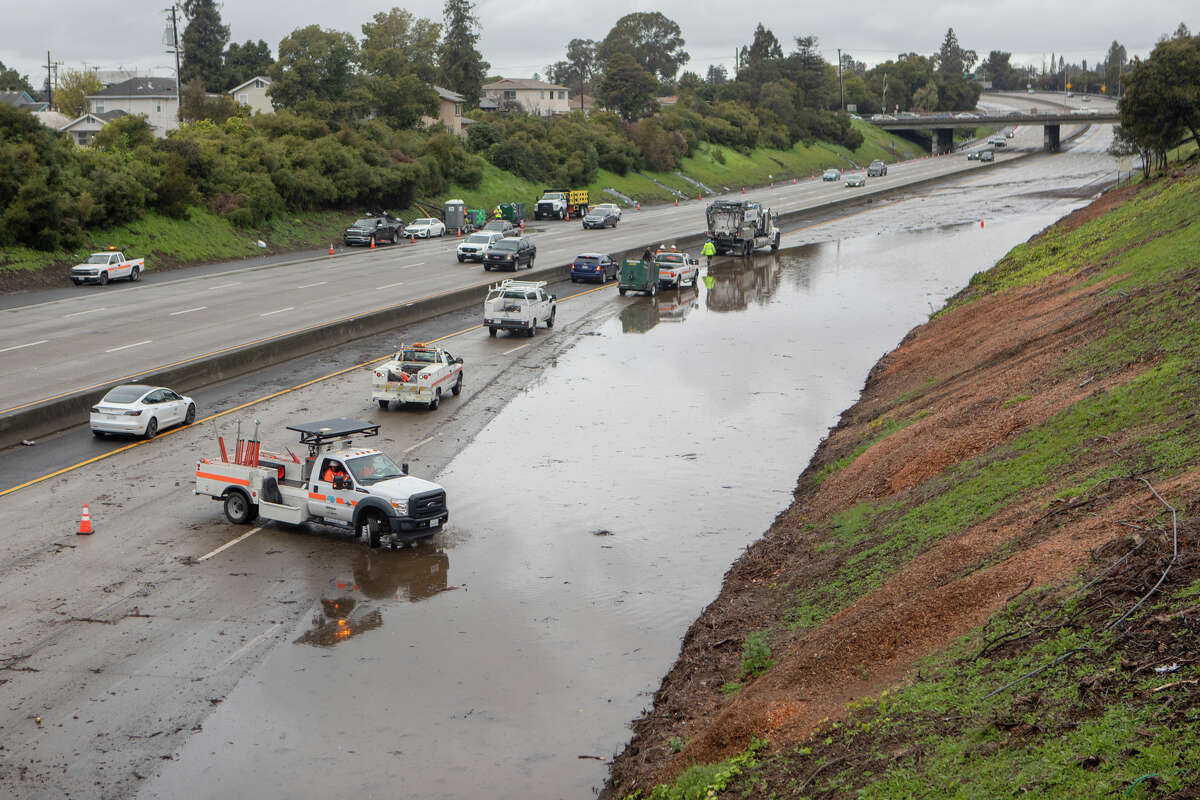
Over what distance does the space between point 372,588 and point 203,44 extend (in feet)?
451

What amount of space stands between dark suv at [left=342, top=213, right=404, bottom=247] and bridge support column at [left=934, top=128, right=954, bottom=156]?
120268 mm

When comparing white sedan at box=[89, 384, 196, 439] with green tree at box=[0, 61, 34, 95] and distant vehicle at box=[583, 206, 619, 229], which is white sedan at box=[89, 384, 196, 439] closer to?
distant vehicle at box=[583, 206, 619, 229]

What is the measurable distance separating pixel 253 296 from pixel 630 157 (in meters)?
71.4

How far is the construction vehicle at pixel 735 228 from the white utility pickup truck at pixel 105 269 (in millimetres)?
30538

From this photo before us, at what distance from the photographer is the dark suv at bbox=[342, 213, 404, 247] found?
225 ft

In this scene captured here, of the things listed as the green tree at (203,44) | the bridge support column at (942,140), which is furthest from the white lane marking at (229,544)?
the bridge support column at (942,140)

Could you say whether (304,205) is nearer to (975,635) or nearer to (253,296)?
(253,296)

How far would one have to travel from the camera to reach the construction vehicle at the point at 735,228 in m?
64.8

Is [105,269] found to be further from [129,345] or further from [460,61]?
[460,61]

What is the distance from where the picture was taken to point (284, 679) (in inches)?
575

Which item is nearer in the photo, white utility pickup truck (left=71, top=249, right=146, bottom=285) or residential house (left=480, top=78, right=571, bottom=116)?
white utility pickup truck (left=71, top=249, right=146, bottom=285)

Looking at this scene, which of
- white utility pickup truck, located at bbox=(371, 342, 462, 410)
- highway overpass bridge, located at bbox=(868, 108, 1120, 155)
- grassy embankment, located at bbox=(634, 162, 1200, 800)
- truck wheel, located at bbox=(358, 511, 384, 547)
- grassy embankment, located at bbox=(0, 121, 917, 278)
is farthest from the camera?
highway overpass bridge, located at bbox=(868, 108, 1120, 155)

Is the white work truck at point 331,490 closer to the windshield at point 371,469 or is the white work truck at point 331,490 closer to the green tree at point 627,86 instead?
the windshield at point 371,469

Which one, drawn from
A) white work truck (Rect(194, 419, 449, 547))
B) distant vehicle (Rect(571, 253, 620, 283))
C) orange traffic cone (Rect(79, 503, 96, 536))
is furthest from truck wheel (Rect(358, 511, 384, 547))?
distant vehicle (Rect(571, 253, 620, 283))
